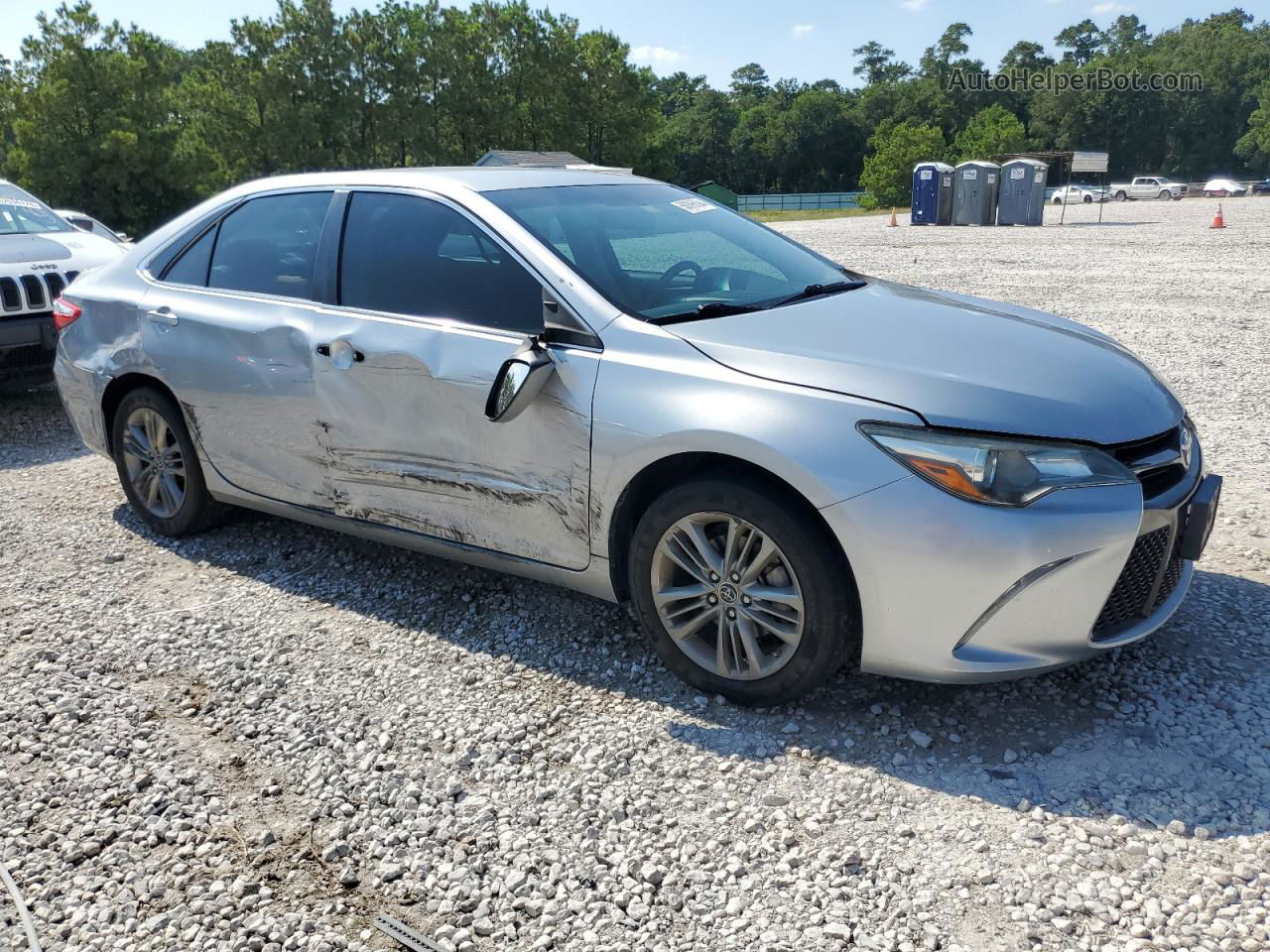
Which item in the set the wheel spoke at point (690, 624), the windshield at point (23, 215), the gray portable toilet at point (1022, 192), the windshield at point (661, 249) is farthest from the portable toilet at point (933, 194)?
the wheel spoke at point (690, 624)

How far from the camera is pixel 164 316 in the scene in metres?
4.67

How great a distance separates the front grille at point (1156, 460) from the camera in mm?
2992

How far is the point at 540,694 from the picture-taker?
352 cm

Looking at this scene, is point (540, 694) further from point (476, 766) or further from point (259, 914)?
point (259, 914)

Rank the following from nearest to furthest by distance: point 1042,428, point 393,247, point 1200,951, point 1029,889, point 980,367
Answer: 1. point 1200,951
2. point 1029,889
3. point 1042,428
4. point 980,367
5. point 393,247

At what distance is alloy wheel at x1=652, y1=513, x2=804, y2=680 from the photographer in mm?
3113

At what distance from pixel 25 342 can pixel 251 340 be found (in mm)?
4019

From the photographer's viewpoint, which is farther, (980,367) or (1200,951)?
(980,367)

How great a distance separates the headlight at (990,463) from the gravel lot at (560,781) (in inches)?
31.7

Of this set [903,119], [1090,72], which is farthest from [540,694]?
[1090,72]

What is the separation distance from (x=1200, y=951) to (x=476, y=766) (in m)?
1.89

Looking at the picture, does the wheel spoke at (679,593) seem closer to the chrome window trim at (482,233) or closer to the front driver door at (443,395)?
the front driver door at (443,395)

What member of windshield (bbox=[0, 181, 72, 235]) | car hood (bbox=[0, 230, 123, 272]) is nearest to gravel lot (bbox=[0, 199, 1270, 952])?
car hood (bbox=[0, 230, 123, 272])

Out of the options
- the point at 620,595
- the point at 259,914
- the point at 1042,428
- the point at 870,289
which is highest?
the point at 870,289
